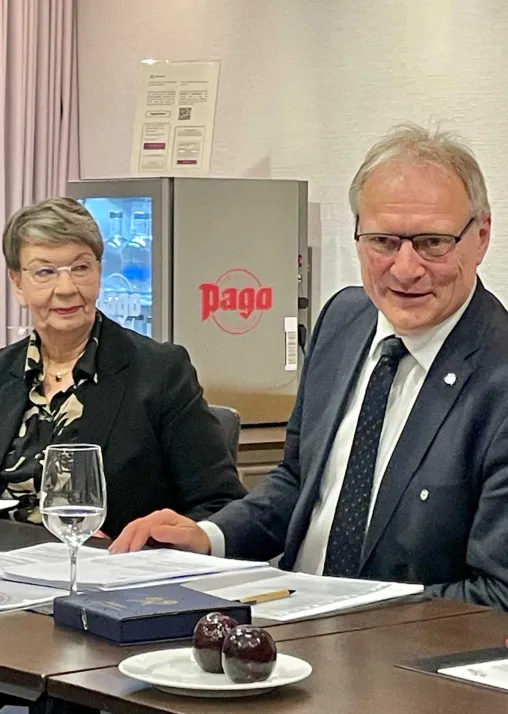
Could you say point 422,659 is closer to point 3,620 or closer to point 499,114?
point 3,620

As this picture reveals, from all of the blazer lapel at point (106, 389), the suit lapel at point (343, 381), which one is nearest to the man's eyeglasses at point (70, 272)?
the blazer lapel at point (106, 389)

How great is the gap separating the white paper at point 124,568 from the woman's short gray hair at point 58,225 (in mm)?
1038

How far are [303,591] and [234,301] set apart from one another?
2272 millimetres

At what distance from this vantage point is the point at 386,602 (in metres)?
1.92

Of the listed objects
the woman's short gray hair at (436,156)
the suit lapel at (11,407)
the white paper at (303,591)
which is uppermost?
the woman's short gray hair at (436,156)

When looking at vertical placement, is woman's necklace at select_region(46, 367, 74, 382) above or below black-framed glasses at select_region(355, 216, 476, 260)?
below

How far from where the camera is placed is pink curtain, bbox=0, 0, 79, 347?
16.5 ft

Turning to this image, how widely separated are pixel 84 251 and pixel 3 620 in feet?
4.67

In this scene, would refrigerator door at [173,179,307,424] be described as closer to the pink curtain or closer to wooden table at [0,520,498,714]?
the pink curtain

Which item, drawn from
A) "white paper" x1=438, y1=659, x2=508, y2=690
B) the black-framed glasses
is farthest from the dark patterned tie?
"white paper" x1=438, y1=659, x2=508, y2=690

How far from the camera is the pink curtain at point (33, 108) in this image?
5.04 meters

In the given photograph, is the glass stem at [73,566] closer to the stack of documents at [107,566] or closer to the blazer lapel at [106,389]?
the stack of documents at [107,566]

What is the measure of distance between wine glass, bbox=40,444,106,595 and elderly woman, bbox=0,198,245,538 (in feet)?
3.29

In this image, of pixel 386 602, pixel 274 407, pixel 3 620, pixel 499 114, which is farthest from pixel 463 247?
pixel 274 407
